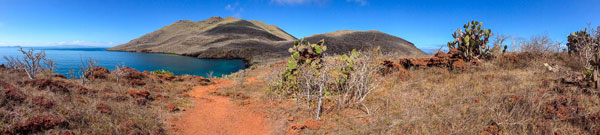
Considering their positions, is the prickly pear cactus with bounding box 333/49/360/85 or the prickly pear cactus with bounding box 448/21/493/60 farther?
the prickly pear cactus with bounding box 448/21/493/60

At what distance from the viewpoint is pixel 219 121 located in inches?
262

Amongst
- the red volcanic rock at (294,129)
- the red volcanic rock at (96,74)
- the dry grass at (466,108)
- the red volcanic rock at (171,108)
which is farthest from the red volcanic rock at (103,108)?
the red volcanic rock at (96,74)

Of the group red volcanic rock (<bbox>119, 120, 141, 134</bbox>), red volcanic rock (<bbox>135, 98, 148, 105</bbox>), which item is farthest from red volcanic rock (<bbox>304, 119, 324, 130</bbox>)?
red volcanic rock (<bbox>135, 98, 148, 105</bbox>)

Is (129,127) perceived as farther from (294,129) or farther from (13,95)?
(294,129)

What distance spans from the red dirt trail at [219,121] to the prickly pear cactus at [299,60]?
1.89 metres

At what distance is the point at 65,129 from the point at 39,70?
30.6ft

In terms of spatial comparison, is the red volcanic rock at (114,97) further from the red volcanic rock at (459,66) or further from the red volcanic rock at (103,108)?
the red volcanic rock at (459,66)

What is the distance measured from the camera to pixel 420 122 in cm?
467

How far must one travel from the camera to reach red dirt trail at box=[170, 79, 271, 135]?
592cm

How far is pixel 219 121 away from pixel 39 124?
345 cm

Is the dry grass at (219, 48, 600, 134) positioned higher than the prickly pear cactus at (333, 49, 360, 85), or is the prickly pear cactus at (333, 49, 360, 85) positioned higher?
the prickly pear cactus at (333, 49, 360, 85)

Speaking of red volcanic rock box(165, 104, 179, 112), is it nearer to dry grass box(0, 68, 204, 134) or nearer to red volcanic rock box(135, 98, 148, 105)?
dry grass box(0, 68, 204, 134)

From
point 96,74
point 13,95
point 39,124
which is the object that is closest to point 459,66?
point 39,124

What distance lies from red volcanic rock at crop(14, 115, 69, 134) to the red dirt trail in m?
2.07
